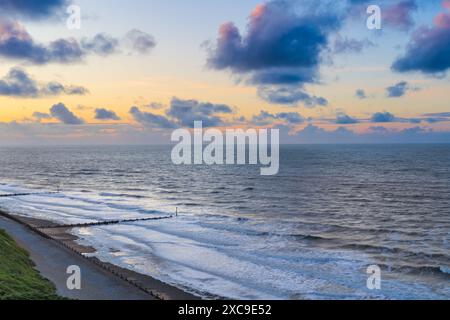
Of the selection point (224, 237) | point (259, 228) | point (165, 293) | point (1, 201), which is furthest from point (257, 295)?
point (1, 201)

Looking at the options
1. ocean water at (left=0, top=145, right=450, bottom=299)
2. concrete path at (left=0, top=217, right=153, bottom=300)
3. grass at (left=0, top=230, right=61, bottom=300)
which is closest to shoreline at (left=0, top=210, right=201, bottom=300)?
concrete path at (left=0, top=217, right=153, bottom=300)

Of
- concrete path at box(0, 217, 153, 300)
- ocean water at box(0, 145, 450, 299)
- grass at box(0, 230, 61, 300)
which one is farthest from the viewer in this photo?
ocean water at box(0, 145, 450, 299)

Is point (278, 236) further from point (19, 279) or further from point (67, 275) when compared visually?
point (19, 279)

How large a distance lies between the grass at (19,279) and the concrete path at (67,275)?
985mm

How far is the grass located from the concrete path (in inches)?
38.8

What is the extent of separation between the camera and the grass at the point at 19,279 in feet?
84.2

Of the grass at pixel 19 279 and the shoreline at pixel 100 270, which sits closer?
the grass at pixel 19 279

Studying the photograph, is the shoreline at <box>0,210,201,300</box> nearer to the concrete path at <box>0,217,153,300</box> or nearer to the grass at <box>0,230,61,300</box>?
the concrete path at <box>0,217,153,300</box>

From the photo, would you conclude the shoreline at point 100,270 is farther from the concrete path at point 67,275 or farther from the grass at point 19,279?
the grass at point 19,279

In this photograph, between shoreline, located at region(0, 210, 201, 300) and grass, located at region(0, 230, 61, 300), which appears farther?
shoreline, located at region(0, 210, 201, 300)

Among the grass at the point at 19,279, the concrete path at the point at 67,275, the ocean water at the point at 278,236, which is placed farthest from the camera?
the ocean water at the point at 278,236

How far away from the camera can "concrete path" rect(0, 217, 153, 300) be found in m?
30.7

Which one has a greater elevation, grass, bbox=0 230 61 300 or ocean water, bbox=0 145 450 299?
grass, bbox=0 230 61 300

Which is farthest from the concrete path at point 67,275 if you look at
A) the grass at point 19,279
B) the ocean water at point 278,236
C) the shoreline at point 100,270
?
the ocean water at point 278,236
